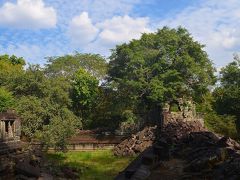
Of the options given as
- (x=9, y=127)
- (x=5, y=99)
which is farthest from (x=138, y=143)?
(x=5, y=99)

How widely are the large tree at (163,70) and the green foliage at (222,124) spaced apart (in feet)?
11.0

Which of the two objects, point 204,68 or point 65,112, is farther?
point 204,68

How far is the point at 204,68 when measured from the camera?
45719 millimetres

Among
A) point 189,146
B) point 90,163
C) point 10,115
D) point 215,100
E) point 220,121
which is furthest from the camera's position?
point 215,100

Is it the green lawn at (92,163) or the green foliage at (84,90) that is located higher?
the green foliage at (84,90)

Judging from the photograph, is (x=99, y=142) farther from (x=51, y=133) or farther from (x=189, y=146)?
(x=189, y=146)

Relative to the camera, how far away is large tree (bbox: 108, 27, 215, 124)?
141ft

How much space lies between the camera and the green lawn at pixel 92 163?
3131cm

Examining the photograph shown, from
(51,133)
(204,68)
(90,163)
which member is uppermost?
(204,68)

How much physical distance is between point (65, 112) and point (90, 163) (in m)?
6.75

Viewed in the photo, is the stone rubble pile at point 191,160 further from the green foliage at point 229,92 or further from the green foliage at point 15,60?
the green foliage at point 15,60

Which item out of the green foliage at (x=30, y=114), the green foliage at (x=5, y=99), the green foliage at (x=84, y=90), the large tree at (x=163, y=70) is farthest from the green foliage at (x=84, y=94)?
the green foliage at (x=30, y=114)

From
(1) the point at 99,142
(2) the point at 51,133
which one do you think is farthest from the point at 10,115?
(1) the point at 99,142

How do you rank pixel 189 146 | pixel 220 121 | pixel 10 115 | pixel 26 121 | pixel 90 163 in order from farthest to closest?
pixel 220 121 → pixel 26 121 → pixel 90 163 → pixel 10 115 → pixel 189 146
